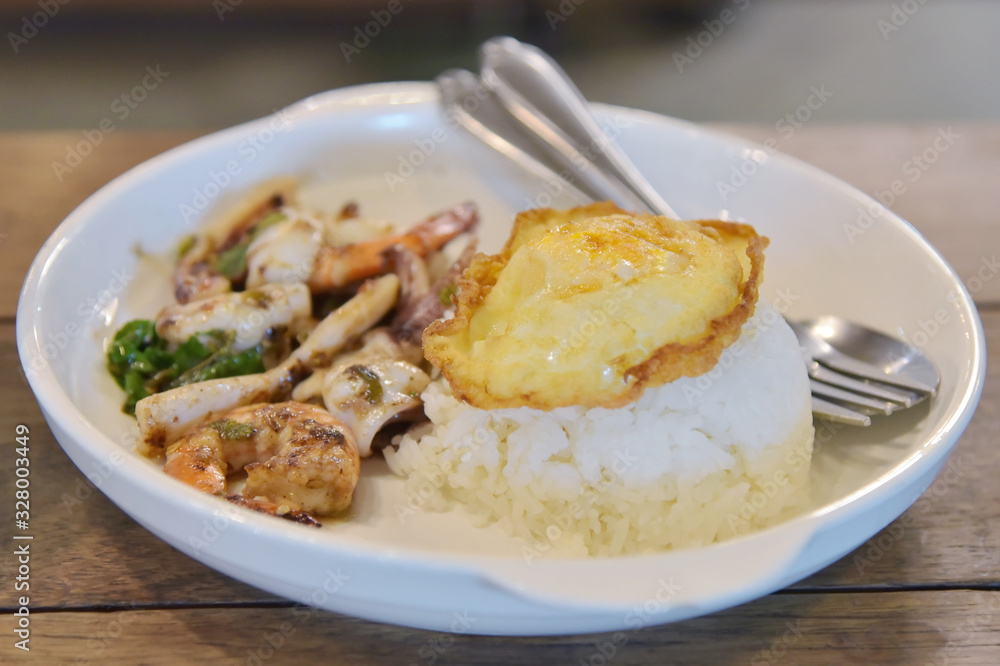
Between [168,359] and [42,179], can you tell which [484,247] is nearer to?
[168,359]

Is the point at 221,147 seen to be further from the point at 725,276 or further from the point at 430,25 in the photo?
the point at 430,25

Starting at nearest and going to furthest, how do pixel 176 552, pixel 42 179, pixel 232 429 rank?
pixel 176 552 → pixel 232 429 → pixel 42 179

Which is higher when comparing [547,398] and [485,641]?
[547,398]

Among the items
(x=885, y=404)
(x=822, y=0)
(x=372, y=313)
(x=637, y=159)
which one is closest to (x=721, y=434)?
(x=885, y=404)

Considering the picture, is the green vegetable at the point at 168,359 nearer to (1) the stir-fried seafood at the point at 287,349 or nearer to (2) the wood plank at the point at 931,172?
(1) the stir-fried seafood at the point at 287,349

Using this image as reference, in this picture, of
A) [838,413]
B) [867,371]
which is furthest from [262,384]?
[867,371]

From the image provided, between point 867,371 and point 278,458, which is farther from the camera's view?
point 867,371

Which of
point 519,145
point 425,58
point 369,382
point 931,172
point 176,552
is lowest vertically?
point 425,58

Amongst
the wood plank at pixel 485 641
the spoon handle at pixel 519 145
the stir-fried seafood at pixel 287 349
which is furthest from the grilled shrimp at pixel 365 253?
the wood plank at pixel 485 641
